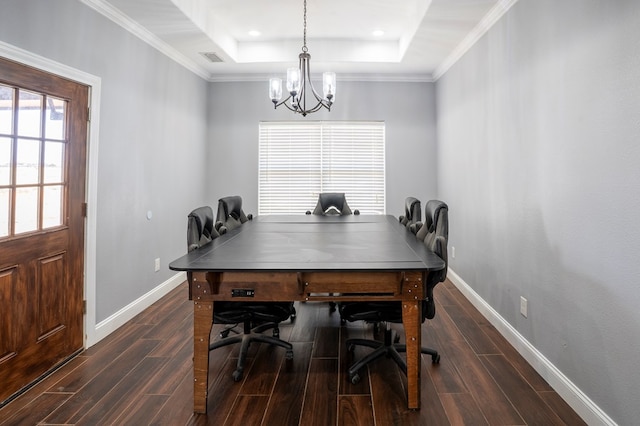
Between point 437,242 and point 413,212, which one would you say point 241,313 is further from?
point 413,212

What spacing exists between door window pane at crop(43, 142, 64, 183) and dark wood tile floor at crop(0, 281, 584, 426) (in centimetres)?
129

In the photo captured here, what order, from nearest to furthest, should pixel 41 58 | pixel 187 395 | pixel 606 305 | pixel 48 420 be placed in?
pixel 606 305 < pixel 48 420 < pixel 187 395 < pixel 41 58

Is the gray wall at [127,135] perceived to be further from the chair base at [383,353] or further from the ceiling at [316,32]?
the chair base at [383,353]

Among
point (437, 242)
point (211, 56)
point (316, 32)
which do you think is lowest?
point (437, 242)

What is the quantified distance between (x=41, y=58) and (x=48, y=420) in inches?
84.0

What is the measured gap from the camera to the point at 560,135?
216 centimetres

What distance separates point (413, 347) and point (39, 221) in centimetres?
247

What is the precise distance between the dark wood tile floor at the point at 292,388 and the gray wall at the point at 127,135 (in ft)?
2.29

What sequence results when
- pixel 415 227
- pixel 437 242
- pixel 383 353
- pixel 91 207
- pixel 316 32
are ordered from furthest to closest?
pixel 316 32 → pixel 415 227 → pixel 91 207 → pixel 383 353 → pixel 437 242

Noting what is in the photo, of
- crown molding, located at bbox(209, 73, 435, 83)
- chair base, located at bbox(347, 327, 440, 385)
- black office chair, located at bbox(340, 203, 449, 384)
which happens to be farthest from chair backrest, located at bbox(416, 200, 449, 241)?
crown molding, located at bbox(209, 73, 435, 83)

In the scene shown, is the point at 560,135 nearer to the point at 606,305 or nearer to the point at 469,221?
the point at 606,305

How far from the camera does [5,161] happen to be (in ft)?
6.82

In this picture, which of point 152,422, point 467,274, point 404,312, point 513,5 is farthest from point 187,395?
point 513,5

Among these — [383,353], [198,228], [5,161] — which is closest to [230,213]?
[198,228]
